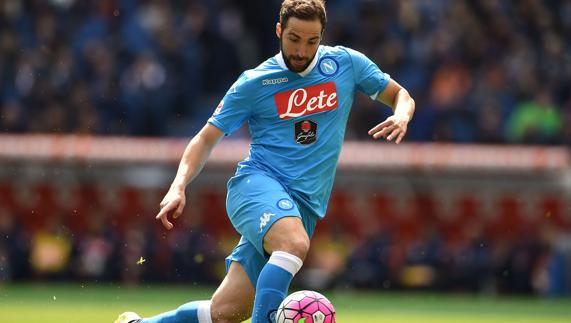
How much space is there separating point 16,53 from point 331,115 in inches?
617

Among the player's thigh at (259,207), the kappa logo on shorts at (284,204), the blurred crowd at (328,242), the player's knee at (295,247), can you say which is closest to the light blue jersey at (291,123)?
the player's thigh at (259,207)

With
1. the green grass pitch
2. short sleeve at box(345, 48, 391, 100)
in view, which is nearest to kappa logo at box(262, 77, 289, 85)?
short sleeve at box(345, 48, 391, 100)

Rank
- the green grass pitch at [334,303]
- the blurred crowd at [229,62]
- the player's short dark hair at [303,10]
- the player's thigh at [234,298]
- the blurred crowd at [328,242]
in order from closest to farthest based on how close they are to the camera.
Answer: the player's short dark hair at [303,10], the player's thigh at [234,298], the green grass pitch at [334,303], the blurred crowd at [328,242], the blurred crowd at [229,62]

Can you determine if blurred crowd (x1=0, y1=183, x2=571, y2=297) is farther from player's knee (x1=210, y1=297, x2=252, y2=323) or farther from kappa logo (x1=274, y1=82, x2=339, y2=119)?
kappa logo (x1=274, y1=82, x2=339, y2=119)

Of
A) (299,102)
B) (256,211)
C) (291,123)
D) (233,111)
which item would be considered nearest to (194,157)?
(233,111)

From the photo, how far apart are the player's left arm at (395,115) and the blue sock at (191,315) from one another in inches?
70.9

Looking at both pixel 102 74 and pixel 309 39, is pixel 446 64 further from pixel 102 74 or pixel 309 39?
pixel 309 39

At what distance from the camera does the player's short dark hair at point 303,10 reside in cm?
802

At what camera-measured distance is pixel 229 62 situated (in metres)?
23.7

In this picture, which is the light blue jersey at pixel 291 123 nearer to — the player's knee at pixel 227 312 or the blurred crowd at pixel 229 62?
the player's knee at pixel 227 312

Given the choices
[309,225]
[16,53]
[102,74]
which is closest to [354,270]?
[102,74]

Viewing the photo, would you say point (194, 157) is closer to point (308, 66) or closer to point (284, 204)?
point (284, 204)

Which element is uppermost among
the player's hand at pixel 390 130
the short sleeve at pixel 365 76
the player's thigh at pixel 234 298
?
the short sleeve at pixel 365 76

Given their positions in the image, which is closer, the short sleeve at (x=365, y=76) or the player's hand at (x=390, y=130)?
the player's hand at (x=390, y=130)
